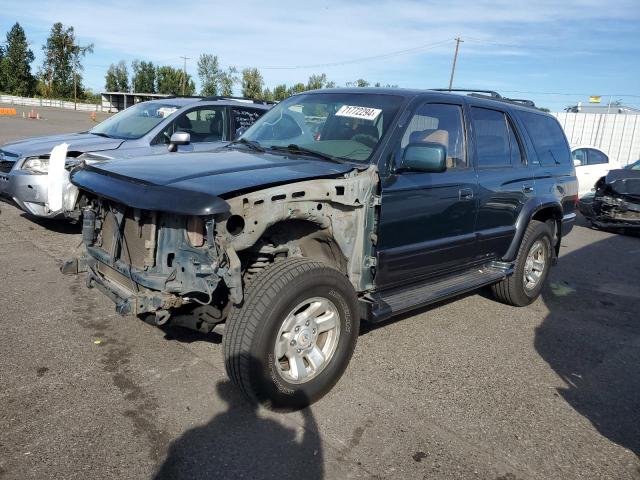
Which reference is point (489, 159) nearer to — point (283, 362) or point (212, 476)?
point (283, 362)

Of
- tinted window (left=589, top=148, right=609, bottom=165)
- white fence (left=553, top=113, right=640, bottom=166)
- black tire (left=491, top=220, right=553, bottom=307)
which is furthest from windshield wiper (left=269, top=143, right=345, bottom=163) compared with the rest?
white fence (left=553, top=113, right=640, bottom=166)

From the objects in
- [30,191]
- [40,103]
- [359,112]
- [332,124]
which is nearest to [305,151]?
[332,124]

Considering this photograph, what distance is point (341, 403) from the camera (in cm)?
339

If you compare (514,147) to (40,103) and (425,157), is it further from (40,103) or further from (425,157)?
(40,103)

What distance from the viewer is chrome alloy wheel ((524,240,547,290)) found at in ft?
18.3

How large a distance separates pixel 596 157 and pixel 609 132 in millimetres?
11223

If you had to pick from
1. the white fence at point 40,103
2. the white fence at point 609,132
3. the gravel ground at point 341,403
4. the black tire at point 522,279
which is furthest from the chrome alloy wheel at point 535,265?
the white fence at point 40,103

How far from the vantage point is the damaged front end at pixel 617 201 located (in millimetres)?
9969

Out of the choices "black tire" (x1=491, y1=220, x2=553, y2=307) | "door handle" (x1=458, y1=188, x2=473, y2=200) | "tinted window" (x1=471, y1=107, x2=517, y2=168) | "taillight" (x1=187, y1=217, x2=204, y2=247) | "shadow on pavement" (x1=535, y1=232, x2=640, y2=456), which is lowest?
"shadow on pavement" (x1=535, y1=232, x2=640, y2=456)

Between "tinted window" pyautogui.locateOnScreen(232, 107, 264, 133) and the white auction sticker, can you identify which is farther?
"tinted window" pyautogui.locateOnScreen(232, 107, 264, 133)

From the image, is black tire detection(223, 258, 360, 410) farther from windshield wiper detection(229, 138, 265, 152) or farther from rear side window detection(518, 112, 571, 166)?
rear side window detection(518, 112, 571, 166)

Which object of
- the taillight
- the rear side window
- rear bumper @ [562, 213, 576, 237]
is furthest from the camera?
rear bumper @ [562, 213, 576, 237]

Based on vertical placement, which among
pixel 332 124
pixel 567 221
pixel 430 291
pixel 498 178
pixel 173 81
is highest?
pixel 173 81

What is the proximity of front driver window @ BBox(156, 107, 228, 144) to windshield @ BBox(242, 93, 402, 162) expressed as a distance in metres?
3.11
